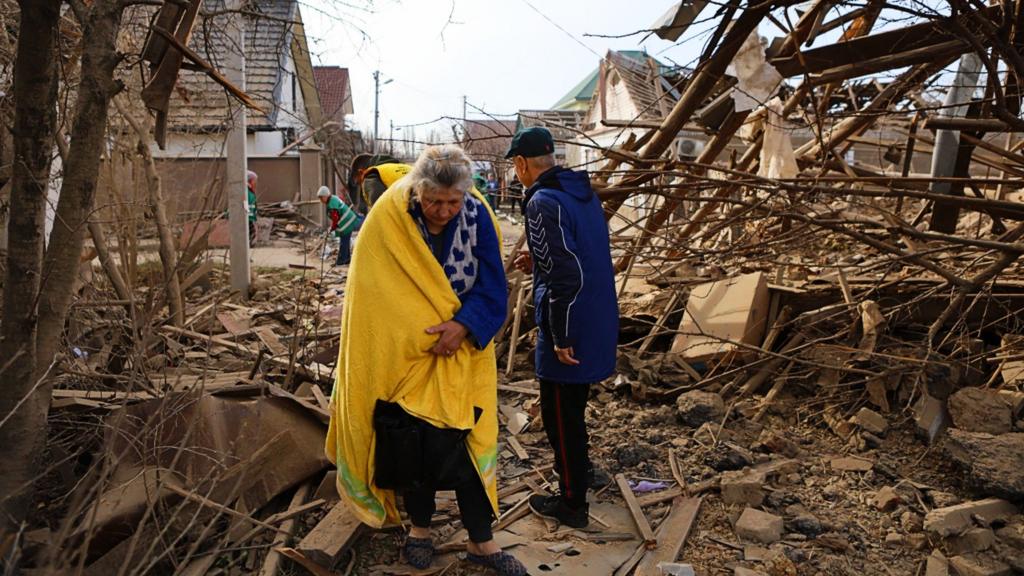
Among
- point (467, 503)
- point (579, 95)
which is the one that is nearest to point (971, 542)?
point (467, 503)

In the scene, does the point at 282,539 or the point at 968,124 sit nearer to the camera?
the point at 282,539

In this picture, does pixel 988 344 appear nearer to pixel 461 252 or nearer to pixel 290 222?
pixel 461 252

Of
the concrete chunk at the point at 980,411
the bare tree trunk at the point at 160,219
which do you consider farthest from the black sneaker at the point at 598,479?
the bare tree trunk at the point at 160,219

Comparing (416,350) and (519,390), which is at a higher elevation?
(416,350)

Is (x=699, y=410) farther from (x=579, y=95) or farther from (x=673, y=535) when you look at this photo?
(x=579, y=95)

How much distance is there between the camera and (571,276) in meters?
3.38

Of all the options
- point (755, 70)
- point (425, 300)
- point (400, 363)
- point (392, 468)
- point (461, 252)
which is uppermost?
point (755, 70)

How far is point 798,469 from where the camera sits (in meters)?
4.21

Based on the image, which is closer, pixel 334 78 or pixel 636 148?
pixel 636 148

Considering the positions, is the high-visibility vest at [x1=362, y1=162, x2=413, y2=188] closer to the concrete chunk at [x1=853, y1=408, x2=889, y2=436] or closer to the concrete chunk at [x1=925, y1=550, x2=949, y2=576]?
the concrete chunk at [x1=925, y1=550, x2=949, y2=576]

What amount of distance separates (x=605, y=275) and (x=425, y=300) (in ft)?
3.35

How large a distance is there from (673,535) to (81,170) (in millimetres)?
3113

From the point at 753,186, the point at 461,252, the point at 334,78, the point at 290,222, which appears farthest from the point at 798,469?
the point at 334,78

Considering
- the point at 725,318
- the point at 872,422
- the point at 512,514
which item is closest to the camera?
the point at 512,514
